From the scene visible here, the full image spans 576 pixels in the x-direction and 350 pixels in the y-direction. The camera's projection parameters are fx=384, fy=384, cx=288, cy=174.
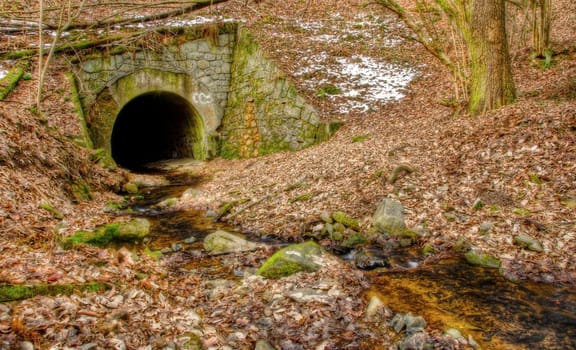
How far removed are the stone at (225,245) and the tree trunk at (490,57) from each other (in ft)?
18.2

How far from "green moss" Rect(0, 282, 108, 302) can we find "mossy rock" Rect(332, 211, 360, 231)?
357 cm

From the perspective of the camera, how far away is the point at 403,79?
1352cm

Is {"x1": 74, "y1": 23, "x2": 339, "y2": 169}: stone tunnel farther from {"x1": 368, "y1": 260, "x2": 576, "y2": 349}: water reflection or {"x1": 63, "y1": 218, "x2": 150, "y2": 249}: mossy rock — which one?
{"x1": 368, "y1": 260, "x2": 576, "y2": 349}: water reflection

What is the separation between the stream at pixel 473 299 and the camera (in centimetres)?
310

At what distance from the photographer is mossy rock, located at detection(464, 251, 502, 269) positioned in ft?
14.3

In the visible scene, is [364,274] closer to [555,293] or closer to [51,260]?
[555,293]

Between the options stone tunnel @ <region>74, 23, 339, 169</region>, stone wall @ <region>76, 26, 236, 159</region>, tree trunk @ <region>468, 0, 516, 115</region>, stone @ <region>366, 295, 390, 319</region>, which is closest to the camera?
stone @ <region>366, 295, 390, 319</region>

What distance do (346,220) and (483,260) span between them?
197cm

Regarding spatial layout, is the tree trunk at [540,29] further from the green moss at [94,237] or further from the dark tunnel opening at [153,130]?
the green moss at [94,237]

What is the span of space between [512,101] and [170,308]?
749 cm

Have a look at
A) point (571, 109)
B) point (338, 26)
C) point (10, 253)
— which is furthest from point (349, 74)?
point (10, 253)

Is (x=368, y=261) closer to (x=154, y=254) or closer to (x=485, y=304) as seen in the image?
(x=485, y=304)

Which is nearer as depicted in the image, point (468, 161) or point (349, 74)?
point (468, 161)

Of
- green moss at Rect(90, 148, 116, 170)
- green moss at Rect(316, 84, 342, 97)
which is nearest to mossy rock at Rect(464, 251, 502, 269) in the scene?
green moss at Rect(316, 84, 342, 97)
